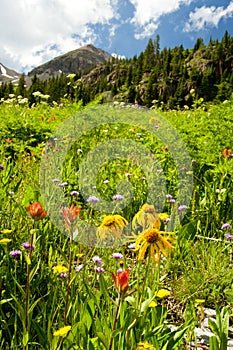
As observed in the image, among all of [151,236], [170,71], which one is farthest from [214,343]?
[170,71]

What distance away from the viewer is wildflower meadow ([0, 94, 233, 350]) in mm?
1020

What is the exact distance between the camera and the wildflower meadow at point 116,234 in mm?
1020

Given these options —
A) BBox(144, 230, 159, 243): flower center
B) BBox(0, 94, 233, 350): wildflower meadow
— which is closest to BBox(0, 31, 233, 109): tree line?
BBox(0, 94, 233, 350): wildflower meadow

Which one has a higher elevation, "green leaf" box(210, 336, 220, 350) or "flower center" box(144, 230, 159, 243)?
"flower center" box(144, 230, 159, 243)

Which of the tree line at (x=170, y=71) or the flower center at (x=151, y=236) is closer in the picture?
the flower center at (x=151, y=236)

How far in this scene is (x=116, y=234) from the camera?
1.13m

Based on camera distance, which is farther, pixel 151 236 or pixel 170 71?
pixel 170 71

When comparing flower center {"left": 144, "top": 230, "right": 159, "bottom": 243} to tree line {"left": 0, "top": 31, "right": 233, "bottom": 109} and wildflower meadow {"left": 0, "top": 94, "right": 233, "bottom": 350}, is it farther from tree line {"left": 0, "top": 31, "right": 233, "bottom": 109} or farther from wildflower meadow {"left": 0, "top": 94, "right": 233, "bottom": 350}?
tree line {"left": 0, "top": 31, "right": 233, "bottom": 109}

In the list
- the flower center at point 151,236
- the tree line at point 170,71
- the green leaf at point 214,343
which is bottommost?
the green leaf at point 214,343

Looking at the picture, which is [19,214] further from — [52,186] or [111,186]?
[111,186]

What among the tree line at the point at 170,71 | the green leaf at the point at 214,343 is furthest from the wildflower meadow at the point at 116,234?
the tree line at the point at 170,71

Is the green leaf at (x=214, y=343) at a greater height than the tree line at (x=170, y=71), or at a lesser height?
lesser

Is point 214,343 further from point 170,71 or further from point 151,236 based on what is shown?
point 170,71

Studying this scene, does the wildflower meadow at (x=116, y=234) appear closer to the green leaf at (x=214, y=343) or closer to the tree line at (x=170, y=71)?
the green leaf at (x=214, y=343)
